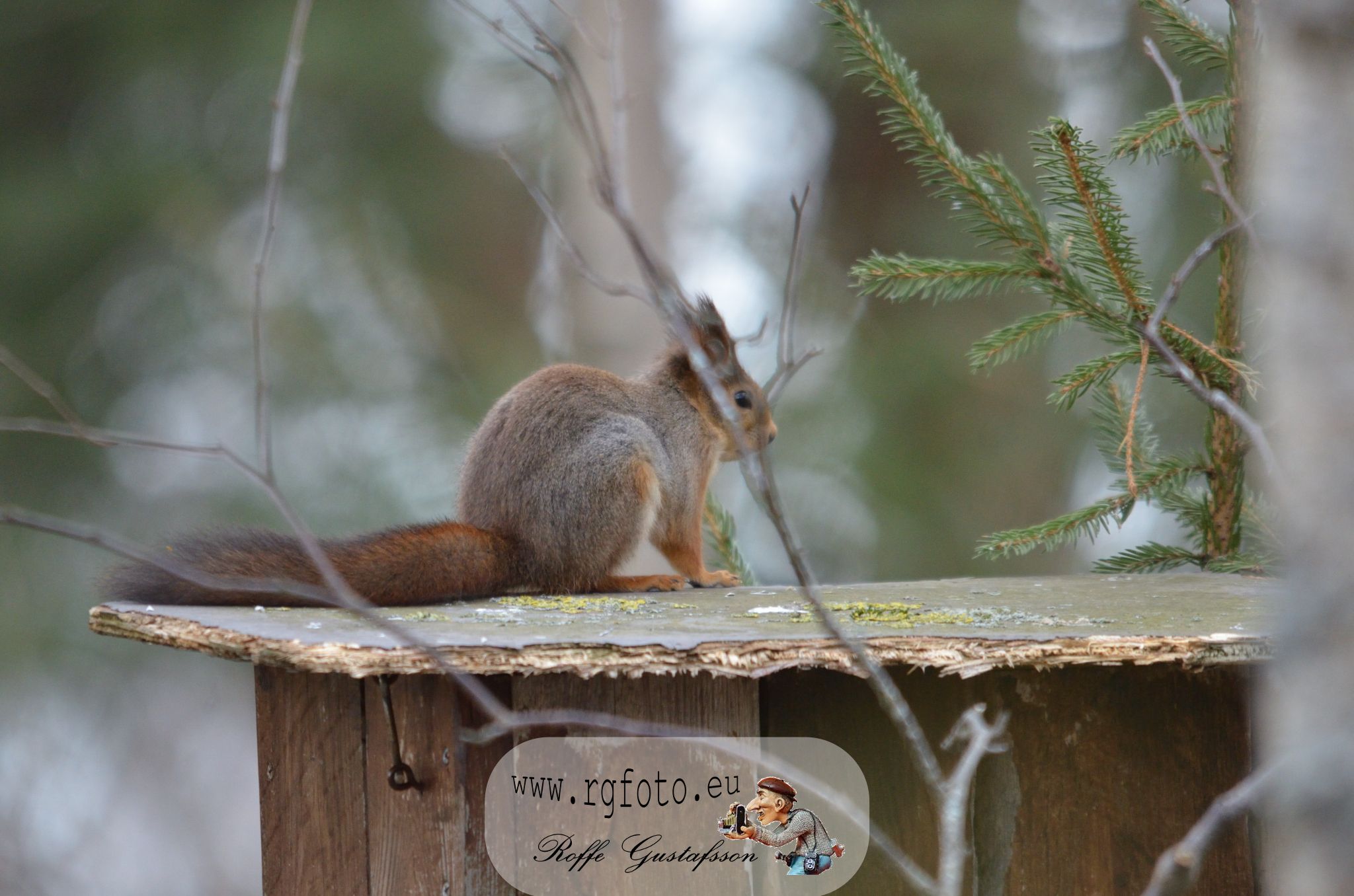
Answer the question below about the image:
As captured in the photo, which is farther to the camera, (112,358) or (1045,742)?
(112,358)

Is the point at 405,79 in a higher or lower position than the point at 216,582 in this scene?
higher

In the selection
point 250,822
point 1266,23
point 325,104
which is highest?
point 325,104

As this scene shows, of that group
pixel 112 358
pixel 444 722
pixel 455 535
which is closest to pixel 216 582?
pixel 444 722

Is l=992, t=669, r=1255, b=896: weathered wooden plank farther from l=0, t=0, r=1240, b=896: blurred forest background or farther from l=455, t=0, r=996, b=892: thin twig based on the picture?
l=0, t=0, r=1240, b=896: blurred forest background

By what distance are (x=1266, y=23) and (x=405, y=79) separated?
13.6ft

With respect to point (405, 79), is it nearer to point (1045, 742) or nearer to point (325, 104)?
point (325, 104)

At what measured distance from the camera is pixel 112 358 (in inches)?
151

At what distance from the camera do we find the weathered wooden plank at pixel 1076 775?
4.03ft

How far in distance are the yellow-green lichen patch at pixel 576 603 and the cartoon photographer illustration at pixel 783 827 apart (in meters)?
0.31

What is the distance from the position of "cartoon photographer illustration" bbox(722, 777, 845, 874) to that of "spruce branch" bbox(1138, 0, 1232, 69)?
112 cm

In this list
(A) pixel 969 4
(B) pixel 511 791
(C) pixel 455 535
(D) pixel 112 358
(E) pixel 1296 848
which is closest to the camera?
(E) pixel 1296 848

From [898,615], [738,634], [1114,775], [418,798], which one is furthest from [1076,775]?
[418,798]

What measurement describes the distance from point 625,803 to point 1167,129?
1.09 meters
